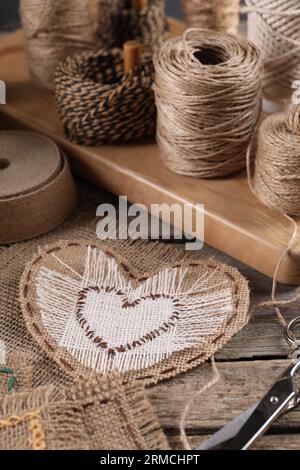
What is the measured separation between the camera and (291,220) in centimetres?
98

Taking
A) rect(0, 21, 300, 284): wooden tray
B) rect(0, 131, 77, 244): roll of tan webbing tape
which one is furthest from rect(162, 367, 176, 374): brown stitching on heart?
rect(0, 131, 77, 244): roll of tan webbing tape

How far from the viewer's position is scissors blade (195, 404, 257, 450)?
739 millimetres

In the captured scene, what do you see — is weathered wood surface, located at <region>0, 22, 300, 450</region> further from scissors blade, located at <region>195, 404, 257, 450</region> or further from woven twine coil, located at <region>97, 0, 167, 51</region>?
woven twine coil, located at <region>97, 0, 167, 51</region>

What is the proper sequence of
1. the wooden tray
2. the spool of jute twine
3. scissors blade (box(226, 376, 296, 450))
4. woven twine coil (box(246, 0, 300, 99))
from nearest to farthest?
scissors blade (box(226, 376, 296, 450)), the wooden tray, woven twine coil (box(246, 0, 300, 99)), the spool of jute twine

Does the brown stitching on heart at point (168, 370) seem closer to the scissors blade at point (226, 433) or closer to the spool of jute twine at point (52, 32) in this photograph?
the scissors blade at point (226, 433)

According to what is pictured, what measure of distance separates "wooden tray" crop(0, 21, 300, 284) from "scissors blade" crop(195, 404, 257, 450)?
0.25 metres

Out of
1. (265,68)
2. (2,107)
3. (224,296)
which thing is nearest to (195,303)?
(224,296)

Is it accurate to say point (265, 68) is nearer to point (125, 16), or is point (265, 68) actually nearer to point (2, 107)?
point (125, 16)

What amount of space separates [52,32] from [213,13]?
0.29 metres

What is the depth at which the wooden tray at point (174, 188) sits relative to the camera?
97 centimetres

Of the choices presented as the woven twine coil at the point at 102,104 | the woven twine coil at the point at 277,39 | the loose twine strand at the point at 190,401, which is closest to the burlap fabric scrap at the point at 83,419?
the loose twine strand at the point at 190,401

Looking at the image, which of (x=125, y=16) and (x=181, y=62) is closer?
(x=181, y=62)
